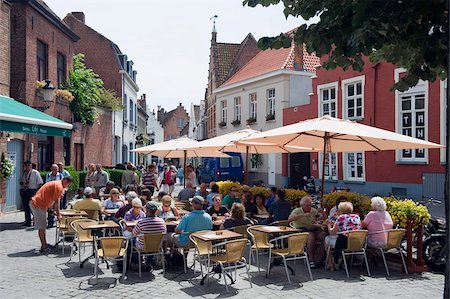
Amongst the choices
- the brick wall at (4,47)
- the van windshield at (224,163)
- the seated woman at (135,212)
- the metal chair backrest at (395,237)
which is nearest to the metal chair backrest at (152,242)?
the seated woman at (135,212)

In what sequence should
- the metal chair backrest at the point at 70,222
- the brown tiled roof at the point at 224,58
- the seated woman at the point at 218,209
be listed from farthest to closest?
the brown tiled roof at the point at 224,58 → the seated woman at the point at 218,209 → the metal chair backrest at the point at 70,222

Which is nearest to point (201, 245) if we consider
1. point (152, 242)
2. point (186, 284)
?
point (186, 284)

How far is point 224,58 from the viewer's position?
3938 centimetres

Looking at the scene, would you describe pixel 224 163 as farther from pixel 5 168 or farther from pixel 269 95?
pixel 5 168

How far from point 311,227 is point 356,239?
1001 millimetres

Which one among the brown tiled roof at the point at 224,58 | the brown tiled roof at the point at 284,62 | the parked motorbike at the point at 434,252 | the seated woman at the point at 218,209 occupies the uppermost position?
the brown tiled roof at the point at 224,58

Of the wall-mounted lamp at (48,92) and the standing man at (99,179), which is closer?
the standing man at (99,179)

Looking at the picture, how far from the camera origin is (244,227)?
806cm

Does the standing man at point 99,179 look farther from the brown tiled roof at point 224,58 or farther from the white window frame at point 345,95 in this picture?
the brown tiled roof at point 224,58

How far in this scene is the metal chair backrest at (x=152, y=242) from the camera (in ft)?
23.9

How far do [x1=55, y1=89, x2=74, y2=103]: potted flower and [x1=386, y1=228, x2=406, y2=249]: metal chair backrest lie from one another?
1447 cm

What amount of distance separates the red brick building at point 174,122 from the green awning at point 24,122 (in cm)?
7126

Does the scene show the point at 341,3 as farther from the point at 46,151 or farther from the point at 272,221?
the point at 46,151

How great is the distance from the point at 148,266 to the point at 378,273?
364 centimetres
